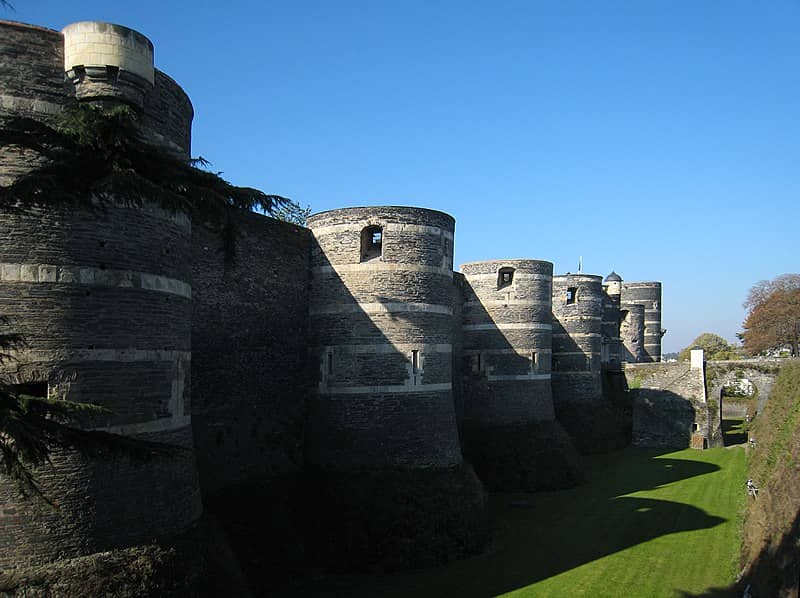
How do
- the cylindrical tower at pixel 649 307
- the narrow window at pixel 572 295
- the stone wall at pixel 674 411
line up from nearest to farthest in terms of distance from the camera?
the narrow window at pixel 572 295 → the stone wall at pixel 674 411 → the cylindrical tower at pixel 649 307

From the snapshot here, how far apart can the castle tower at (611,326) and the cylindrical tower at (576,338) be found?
653cm

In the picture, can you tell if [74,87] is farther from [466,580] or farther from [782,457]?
[782,457]

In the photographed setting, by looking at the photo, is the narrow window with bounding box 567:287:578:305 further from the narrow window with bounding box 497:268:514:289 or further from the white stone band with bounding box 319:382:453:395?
the white stone band with bounding box 319:382:453:395

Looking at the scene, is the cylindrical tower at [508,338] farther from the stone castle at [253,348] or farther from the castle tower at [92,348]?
the castle tower at [92,348]

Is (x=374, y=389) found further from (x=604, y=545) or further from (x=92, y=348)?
(x=92, y=348)

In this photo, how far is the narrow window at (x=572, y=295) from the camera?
3506cm

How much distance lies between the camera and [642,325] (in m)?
52.7

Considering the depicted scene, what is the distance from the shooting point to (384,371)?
693 inches

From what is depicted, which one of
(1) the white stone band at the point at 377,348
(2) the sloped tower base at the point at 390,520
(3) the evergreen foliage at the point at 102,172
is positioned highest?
(3) the evergreen foliage at the point at 102,172

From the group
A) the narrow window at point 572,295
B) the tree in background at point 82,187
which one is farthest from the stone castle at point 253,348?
the tree in background at point 82,187

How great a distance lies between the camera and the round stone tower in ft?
56.3

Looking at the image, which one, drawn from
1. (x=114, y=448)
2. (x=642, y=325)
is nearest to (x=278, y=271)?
(x=114, y=448)

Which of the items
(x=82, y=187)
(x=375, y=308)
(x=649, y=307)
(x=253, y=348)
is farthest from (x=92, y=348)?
(x=649, y=307)

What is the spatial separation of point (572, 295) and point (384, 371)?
2043 centimetres
